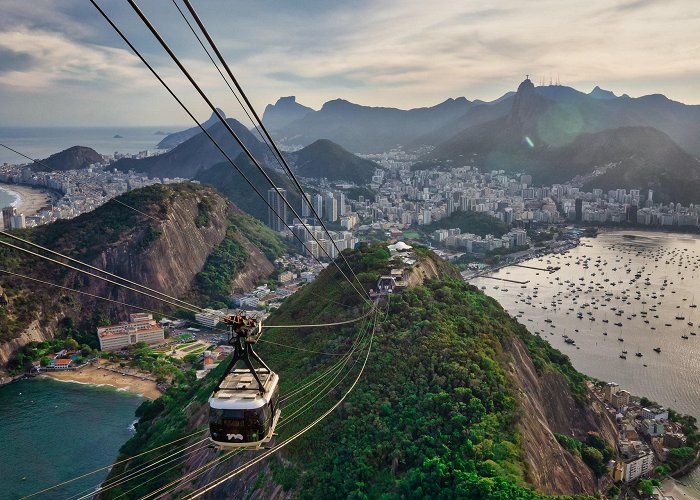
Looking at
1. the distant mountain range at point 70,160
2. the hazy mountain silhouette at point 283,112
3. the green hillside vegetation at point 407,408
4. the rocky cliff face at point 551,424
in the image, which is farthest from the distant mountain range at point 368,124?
the rocky cliff face at point 551,424

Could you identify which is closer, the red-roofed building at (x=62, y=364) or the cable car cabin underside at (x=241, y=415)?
the cable car cabin underside at (x=241, y=415)

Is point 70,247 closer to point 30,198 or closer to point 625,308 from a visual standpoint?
point 625,308

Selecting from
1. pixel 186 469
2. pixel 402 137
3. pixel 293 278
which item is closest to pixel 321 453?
pixel 186 469

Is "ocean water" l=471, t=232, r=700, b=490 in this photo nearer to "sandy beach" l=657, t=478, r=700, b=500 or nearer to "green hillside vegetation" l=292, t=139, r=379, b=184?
"sandy beach" l=657, t=478, r=700, b=500

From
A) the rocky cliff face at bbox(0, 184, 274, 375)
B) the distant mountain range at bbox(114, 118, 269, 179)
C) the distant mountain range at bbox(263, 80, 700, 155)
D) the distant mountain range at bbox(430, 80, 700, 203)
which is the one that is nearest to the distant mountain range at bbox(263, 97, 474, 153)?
the distant mountain range at bbox(263, 80, 700, 155)

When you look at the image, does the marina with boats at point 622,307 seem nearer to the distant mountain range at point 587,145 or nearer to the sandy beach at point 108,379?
the sandy beach at point 108,379

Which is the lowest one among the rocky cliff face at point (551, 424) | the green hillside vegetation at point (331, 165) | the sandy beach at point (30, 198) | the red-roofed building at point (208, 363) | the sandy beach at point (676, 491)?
the sandy beach at point (676, 491)

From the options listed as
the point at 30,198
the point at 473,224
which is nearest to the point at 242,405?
the point at 473,224
